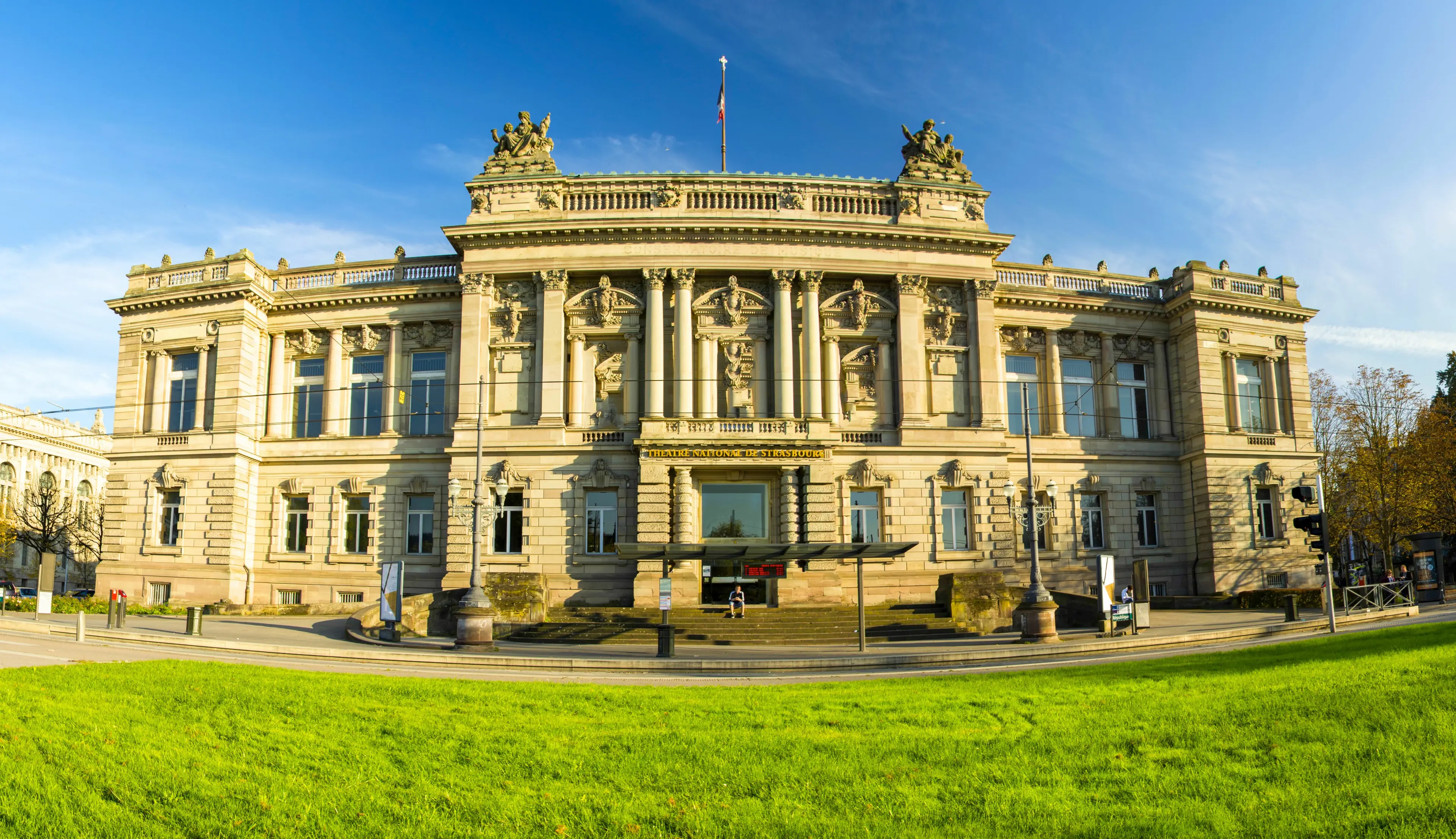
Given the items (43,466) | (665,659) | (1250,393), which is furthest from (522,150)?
(43,466)

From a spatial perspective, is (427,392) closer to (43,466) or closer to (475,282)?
(475,282)

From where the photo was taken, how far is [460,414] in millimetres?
44344

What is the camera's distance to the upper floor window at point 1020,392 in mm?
48875

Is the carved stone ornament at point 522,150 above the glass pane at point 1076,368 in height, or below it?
above

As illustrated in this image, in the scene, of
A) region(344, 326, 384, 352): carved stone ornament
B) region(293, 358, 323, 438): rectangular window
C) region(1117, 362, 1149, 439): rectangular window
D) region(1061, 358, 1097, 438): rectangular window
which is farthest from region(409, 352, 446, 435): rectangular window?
region(1117, 362, 1149, 439): rectangular window

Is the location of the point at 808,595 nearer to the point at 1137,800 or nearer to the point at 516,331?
the point at 516,331

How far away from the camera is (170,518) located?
46844 millimetres

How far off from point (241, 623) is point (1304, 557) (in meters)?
48.9

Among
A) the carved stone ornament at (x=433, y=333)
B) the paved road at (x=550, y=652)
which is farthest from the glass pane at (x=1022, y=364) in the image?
the carved stone ornament at (x=433, y=333)

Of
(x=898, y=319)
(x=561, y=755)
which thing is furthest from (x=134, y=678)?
(x=898, y=319)

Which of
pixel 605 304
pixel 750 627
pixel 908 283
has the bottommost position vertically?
pixel 750 627

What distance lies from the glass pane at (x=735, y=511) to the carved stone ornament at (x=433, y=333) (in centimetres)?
1536

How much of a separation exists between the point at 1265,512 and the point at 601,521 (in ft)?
109

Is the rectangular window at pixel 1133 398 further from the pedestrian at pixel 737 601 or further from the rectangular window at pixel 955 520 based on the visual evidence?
the pedestrian at pixel 737 601
